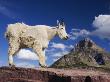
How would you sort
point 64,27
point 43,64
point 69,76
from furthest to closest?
point 64,27 → point 43,64 → point 69,76

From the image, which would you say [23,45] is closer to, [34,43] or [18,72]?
[34,43]

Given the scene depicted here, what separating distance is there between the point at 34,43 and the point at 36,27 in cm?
136

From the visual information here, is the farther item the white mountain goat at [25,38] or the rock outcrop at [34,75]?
the white mountain goat at [25,38]

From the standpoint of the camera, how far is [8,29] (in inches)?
995

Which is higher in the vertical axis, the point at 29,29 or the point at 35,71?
the point at 29,29

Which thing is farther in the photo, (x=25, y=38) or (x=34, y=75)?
(x=25, y=38)

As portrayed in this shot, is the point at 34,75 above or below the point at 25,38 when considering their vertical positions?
below

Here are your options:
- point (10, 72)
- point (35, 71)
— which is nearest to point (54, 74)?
point (35, 71)

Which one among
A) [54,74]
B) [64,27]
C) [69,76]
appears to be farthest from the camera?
[64,27]

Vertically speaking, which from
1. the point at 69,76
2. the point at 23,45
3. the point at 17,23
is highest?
the point at 17,23

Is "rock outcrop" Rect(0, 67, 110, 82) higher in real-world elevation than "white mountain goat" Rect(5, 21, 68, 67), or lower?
lower

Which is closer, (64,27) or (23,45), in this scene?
(23,45)

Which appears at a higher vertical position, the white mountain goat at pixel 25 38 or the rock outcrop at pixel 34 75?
the white mountain goat at pixel 25 38

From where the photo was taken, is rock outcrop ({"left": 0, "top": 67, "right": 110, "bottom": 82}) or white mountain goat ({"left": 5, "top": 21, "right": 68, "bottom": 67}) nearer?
rock outcrop ({"left": 0, "top": 67, "right": 110, "bottom": 82})
